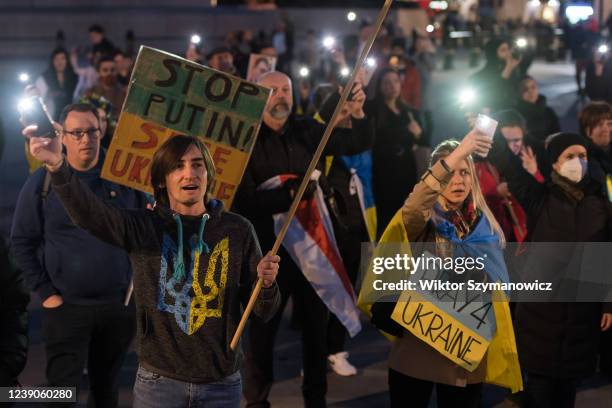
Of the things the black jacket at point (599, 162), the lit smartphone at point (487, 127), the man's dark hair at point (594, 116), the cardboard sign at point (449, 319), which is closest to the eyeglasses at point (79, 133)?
the cardboard sign at point (449, 319)

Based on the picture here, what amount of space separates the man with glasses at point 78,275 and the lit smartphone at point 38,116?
0.84 metres

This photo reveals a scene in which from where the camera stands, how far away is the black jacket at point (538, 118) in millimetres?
11250

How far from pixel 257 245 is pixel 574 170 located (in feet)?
7.56

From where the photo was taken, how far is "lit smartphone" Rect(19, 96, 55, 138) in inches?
183

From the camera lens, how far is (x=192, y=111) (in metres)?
6.53

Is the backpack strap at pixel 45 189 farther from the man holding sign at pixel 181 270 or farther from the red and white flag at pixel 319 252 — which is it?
the man holding sign at pixel 181 270

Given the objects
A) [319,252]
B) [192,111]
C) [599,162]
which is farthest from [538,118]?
[192,111]

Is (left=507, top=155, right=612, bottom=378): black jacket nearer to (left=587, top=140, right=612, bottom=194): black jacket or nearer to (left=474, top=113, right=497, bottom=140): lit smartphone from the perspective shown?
(left=587, top=140, right=612, bottom=194): black jacket

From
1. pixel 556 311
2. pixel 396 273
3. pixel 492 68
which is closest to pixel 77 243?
pixel 396 273

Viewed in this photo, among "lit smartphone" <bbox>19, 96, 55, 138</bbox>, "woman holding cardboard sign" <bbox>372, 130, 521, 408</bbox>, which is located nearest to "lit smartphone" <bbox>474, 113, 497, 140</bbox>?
"woman holding cardboard sign" <bbox>372, 130, 521, 408</bbox>

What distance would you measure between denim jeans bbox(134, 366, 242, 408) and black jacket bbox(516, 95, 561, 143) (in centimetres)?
709

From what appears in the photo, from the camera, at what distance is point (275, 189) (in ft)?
22.4

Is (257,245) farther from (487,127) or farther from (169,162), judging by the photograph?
(487,127)

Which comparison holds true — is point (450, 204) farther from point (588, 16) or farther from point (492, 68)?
point (588, 16)
